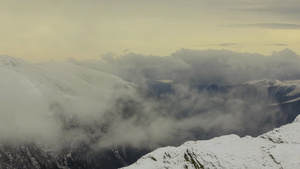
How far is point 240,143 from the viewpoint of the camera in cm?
14950

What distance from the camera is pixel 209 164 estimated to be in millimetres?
134000

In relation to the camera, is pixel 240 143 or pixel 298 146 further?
pixel 240 143

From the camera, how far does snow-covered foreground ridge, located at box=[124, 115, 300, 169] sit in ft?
413

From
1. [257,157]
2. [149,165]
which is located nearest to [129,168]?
[149,165]

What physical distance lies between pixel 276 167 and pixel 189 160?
127 feet

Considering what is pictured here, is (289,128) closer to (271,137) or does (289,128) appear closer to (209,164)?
(271,137)

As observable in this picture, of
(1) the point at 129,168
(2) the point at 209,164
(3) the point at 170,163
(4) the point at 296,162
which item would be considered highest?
(4) the point at 296,162

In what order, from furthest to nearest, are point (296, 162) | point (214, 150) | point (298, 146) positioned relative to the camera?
point (214, 150)
point (298, 146)
point (296, 162)

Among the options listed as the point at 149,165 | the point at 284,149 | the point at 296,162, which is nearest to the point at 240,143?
the point at 284,149

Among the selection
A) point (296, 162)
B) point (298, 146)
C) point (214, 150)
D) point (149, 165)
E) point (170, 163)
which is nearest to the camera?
point (296, 162)

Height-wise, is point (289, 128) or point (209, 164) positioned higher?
point (289, 128)

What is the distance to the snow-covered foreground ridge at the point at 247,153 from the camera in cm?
12581

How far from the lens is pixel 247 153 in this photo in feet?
448

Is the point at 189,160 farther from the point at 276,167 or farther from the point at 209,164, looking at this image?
the point at 276,167
